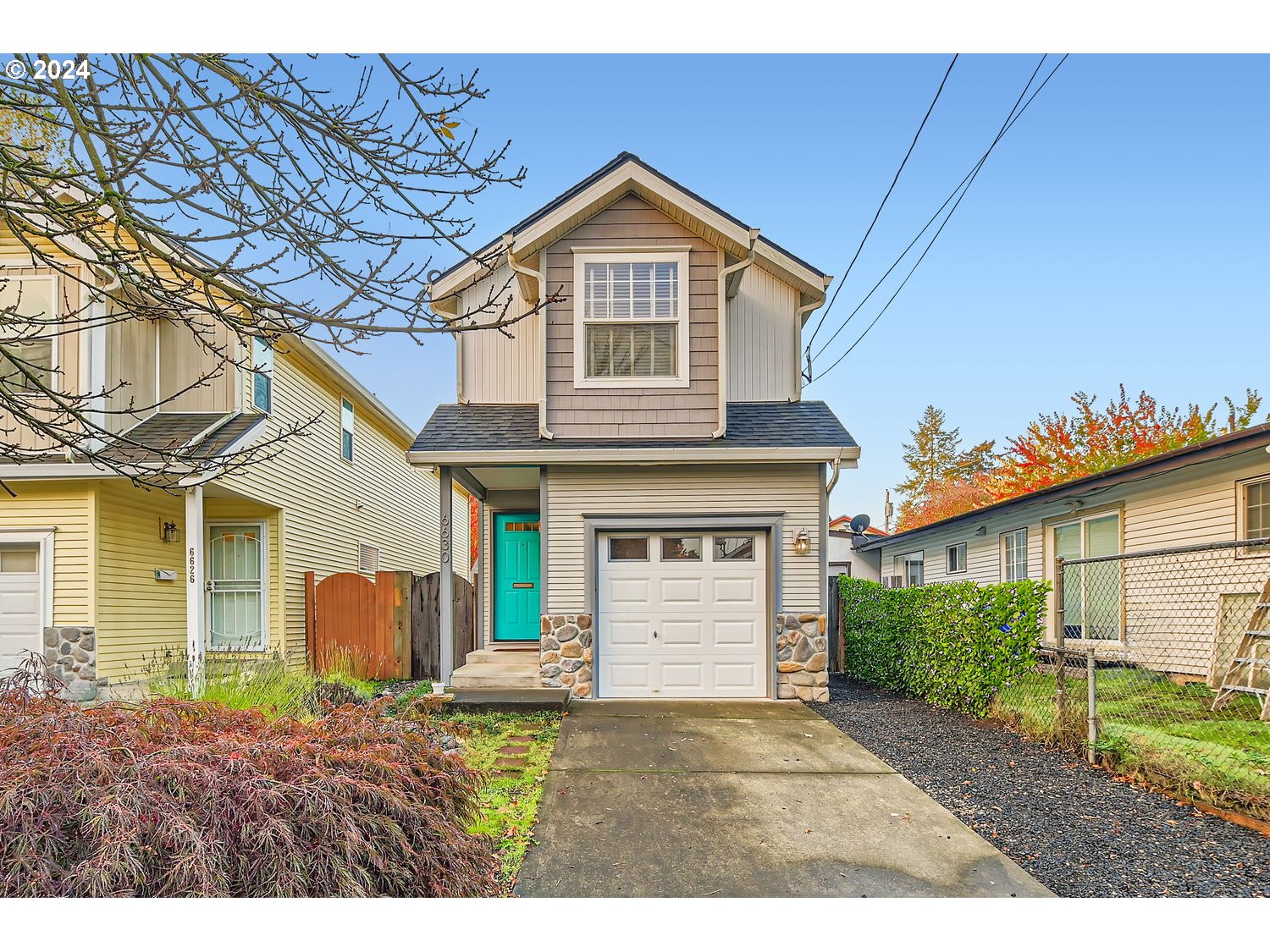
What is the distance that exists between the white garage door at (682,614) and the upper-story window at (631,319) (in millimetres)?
1969

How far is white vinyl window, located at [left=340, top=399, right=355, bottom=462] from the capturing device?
46.8 feet

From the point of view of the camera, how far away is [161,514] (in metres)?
10.7

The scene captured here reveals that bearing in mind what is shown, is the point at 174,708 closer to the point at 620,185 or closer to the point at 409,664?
the point at 620,185

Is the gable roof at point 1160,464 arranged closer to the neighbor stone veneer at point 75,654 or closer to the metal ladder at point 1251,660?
the metal ladder at point 1251,660

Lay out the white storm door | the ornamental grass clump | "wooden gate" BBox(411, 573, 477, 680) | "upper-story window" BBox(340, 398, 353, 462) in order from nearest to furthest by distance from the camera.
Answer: the ornamental grass clump < the white storm door < "wooden gate" BBox(411, 573, 477, 680) < "upper-story window" BBox(340, 398, 353, 462)

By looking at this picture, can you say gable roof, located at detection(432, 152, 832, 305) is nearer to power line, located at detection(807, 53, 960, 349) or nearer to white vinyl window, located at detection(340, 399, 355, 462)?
power line, located at detection(807, 53, 960, 349)

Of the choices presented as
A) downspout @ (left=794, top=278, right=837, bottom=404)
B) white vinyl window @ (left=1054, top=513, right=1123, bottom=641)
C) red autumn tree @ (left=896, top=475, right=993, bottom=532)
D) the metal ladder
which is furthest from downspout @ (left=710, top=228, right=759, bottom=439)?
red autumn tree @ (left=896, top=475, right=993, bottom=532)

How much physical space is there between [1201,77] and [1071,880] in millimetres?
8975

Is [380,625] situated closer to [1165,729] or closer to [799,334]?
[799,334]

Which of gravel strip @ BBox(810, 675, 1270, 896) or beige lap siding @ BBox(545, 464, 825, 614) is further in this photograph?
beige lap siding @ BBox(545, 464, 825, 614)

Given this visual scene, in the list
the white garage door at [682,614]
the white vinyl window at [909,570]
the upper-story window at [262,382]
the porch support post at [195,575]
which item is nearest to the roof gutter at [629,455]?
the white garage door at [682,614]

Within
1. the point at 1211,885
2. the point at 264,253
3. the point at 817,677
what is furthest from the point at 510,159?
the point at 817,677

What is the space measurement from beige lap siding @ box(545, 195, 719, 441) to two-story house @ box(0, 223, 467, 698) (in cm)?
302

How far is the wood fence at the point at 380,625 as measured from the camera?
11.6 m
